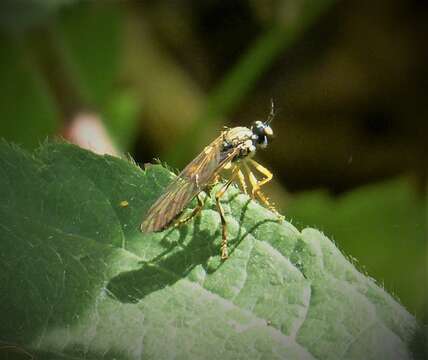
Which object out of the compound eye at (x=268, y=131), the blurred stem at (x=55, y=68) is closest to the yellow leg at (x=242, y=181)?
the compound eye at (x=268, y=131)

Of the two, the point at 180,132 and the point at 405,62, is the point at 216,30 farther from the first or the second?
the point at 405,62

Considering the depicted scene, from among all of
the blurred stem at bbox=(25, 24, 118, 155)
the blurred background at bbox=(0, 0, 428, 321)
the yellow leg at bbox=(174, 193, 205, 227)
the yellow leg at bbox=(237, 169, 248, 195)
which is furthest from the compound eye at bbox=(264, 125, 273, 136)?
the blurred stem at bbox=(25, 24, 118, 155)

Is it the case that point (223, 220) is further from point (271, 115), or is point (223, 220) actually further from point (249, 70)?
point (249, 70)

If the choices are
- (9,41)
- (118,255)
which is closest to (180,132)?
(9,41)

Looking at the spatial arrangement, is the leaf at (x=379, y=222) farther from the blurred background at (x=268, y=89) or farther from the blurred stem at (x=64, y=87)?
the blurred stem at (x=64, y=87)

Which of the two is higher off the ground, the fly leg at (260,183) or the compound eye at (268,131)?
the compound eye at (268,131)

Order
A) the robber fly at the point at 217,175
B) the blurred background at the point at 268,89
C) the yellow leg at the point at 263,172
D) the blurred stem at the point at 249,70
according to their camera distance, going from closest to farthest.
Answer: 1. the robber fly at the point at 217,175
2. the yellow leg at the point at 263,172
3. the blurred background at the point at 268,89
4. the blurred stem at the point at 249,70

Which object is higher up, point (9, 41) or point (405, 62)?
point (405, 62)
